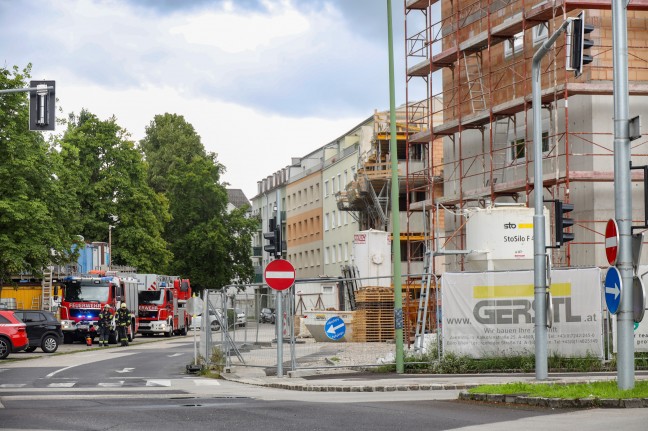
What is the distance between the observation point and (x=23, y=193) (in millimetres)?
51125

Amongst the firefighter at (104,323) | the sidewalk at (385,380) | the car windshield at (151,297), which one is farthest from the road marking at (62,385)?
the car windshield at (151,297)

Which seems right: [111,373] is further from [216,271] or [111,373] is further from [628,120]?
[216,271]

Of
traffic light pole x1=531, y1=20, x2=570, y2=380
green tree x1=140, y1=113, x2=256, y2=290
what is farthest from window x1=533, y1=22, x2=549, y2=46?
green tree x1=140, y1=113, x2=256, y2=290

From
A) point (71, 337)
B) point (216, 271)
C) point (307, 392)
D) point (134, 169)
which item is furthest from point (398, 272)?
point (216, 271)

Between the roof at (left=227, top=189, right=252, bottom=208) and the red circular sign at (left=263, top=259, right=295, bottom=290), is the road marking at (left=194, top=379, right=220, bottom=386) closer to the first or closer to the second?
the red circular sign at (left=263, top=259, right=295, bottom=290)

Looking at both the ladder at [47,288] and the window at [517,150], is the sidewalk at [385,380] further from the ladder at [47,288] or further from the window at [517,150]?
the ladder at [47,288]

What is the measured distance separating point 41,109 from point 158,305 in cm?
3764

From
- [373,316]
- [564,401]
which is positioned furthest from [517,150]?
[564,401]

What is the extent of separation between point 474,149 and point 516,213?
24.3ft

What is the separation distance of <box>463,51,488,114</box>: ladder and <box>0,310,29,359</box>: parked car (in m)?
16.7

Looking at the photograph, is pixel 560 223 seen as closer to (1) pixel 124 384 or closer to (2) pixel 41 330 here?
(1) pixel 124 384

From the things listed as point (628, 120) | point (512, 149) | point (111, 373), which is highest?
point (512, 149)

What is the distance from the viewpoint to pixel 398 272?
976 inches

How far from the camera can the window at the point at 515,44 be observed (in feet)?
128
